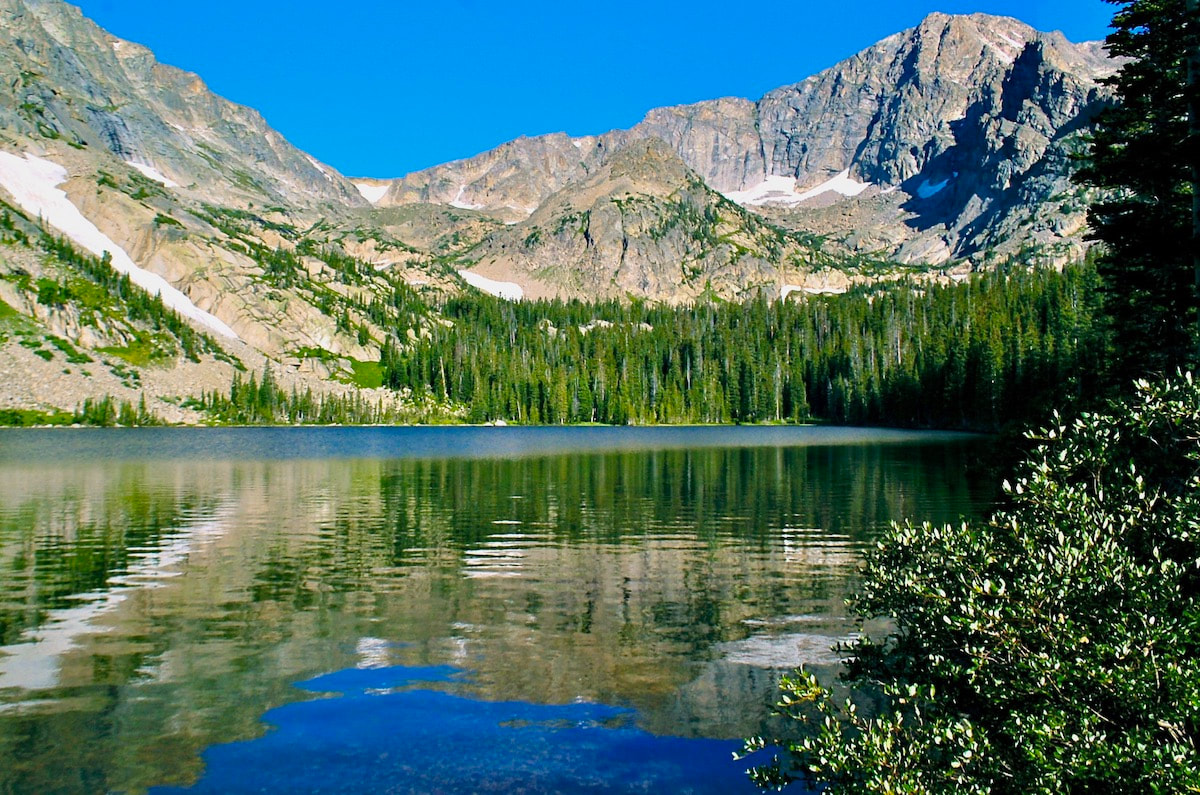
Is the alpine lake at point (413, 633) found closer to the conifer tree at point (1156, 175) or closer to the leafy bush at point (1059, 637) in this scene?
the leafy bush at point (1059, 637)

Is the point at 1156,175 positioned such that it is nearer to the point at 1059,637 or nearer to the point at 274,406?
the point at 1059,637

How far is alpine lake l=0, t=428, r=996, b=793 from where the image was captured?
12.9m

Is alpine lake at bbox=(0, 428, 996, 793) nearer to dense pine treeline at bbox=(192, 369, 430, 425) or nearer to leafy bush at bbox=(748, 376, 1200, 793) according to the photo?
leafy bush at bbox=(748, 376, 1200, 793)

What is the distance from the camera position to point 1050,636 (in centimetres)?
796

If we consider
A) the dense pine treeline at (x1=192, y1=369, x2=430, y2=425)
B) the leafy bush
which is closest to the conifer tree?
the leafy bush

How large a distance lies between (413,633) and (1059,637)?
15418 millimetres

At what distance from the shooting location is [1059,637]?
796 centimetres

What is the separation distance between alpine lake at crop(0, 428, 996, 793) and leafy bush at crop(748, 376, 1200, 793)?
1153mm

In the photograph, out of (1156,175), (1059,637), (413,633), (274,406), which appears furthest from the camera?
(274,406)

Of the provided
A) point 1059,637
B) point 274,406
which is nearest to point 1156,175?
point 1059,637

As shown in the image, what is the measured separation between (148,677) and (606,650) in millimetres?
9239

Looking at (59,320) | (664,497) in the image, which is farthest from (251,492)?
(59,320)

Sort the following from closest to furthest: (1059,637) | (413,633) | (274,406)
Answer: (1059,637) < (413,633) < (274,406)

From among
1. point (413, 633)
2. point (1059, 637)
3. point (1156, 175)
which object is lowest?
point (413, 633)
